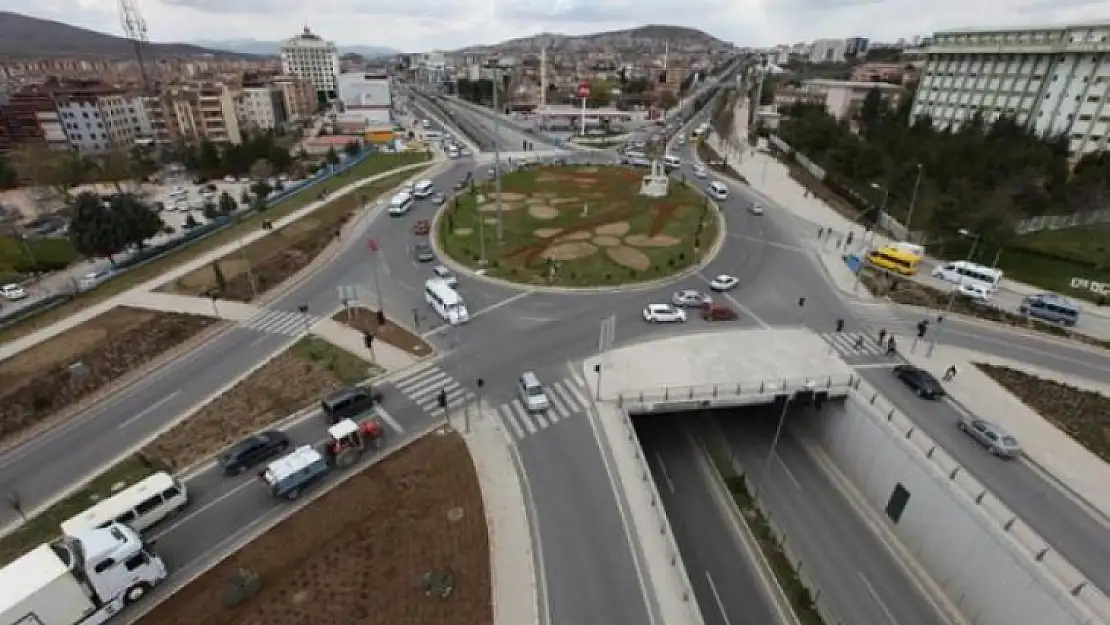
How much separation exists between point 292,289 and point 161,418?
65.9 ft

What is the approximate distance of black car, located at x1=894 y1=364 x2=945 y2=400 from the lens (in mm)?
36312

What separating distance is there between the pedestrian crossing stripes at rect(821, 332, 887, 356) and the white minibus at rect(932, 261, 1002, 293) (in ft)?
48.5

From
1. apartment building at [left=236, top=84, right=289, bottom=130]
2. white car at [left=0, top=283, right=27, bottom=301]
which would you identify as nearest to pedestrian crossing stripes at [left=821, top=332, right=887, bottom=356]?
white car at [left=0, top=283, right=27, bottom=301]

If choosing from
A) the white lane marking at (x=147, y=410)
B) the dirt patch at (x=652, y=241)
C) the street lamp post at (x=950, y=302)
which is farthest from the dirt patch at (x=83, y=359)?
the street lamp post at (x=950, y=302)

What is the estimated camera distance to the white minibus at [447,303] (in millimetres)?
45500

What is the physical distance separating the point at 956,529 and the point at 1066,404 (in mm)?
15768

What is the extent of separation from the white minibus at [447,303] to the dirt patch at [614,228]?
2624 centimetres

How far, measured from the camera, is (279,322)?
4672 centimetres

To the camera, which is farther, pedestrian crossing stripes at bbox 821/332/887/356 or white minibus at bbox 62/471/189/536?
pedestrian crossing stripes at bbox 821/332/887/356

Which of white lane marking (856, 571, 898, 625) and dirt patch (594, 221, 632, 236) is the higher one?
dirt patch (594, 221, 632, 236)

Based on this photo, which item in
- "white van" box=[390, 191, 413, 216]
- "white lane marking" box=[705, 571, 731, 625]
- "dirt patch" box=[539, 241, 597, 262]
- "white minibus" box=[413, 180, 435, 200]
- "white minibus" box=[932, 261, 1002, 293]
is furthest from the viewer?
"white minibus" box=[413, 180, 435, 200]

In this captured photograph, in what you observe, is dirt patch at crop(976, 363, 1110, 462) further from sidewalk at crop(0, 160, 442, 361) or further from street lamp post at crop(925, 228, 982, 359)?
sidewalk at crop(0, 160, 442, 361)

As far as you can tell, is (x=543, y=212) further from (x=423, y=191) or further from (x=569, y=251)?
(x=423, y=191)

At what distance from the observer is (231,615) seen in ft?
74.7
